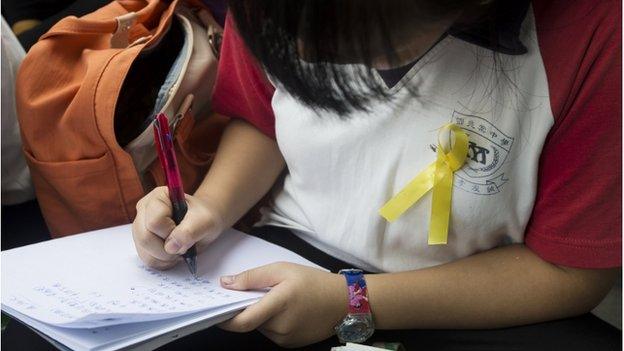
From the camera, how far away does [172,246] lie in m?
0.77

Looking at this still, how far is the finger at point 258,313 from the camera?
72cm

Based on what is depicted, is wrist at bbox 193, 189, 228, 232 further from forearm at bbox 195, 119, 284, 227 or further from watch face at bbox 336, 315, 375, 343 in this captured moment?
watch face at bbox 336, 315, 375, 343

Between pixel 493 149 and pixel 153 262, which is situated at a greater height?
pixel 493 149

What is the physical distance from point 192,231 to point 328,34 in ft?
1.12

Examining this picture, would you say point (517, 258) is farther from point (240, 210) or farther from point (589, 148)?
point (240, 210)

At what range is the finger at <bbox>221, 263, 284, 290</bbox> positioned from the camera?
0.75 m

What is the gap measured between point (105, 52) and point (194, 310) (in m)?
0.38

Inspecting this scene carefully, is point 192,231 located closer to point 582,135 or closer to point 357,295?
point 357,295

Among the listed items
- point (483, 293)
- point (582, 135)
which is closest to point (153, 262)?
point (483, 293)

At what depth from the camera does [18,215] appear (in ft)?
3.44

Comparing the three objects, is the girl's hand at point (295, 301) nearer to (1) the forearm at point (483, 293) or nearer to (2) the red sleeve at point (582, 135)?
(1) the forearm at point (483, 293)

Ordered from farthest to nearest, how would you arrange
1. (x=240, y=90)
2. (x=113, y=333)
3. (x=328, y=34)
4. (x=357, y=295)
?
1. (x=240, y=90)
2. (x=357, y=295)
3. (x=113, y=333)
4. (x=328, y=34)

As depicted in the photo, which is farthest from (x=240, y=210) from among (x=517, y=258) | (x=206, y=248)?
(x=517, y=258)

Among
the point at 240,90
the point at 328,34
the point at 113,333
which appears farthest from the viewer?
the point at 240,90
